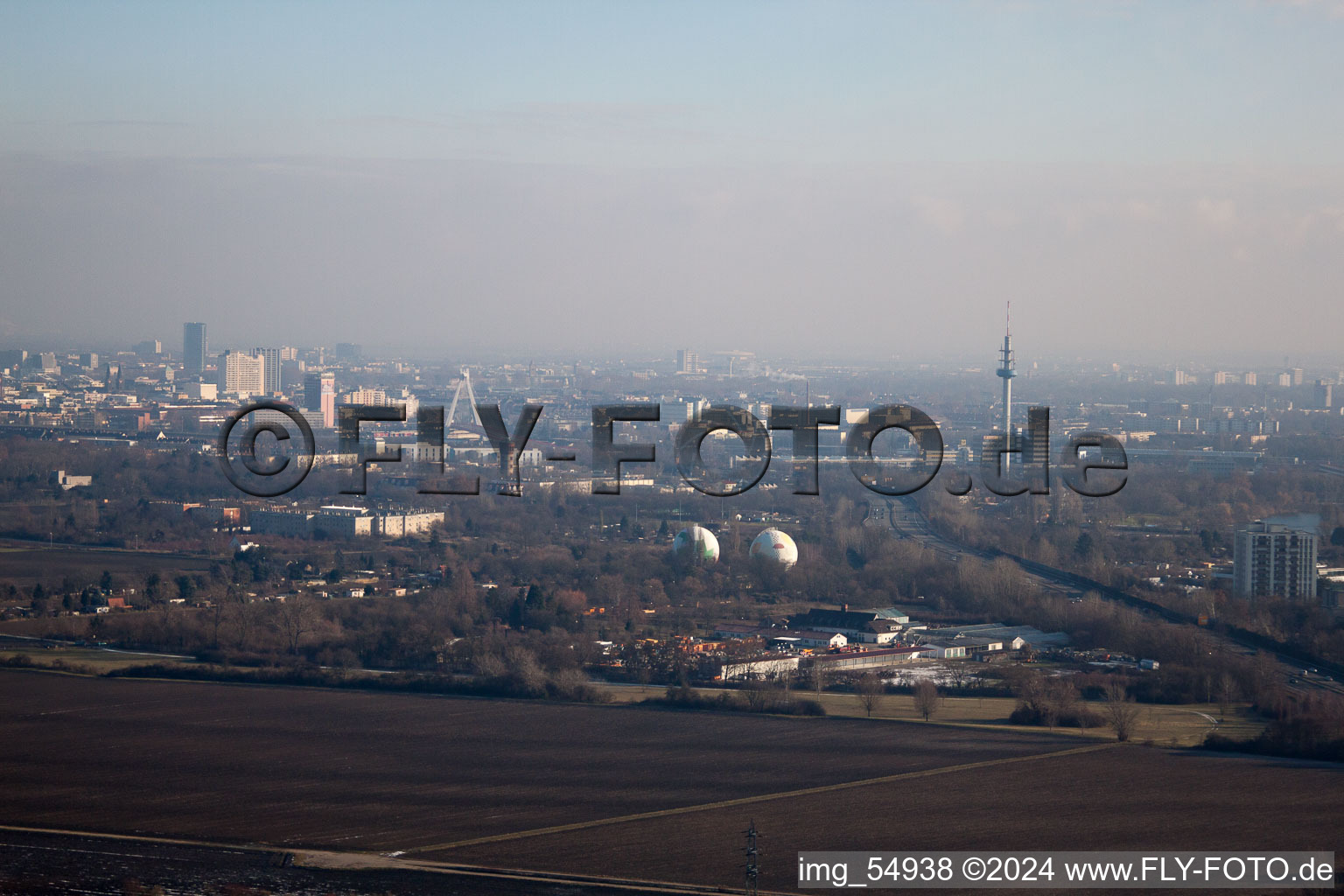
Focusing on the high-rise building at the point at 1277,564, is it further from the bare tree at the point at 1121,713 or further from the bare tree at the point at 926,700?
the bare tree at the point at 926,700

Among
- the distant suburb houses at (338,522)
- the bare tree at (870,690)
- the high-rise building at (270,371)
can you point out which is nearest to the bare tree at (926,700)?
the bare tree at (870,690)

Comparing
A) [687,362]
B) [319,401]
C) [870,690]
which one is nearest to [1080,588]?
[870,690]

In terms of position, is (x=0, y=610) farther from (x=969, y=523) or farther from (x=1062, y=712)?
(x=969, y=523)

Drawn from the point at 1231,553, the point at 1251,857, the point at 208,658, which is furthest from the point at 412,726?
the point at 1231,553

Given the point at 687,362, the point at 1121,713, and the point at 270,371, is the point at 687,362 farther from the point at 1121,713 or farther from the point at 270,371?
the point at 1121,713

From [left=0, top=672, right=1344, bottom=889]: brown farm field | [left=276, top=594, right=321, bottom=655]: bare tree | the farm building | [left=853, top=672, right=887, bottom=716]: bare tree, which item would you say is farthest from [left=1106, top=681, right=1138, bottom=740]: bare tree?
[left=276, top=594, right=321, bottom=655]: bare tree
